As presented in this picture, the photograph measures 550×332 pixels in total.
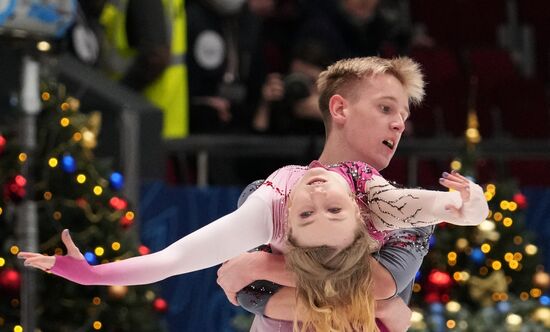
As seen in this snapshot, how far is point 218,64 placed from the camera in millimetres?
7879

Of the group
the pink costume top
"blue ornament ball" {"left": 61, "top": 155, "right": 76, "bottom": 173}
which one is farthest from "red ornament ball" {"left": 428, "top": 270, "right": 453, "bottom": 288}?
the pink costume top

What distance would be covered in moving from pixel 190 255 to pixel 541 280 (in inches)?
168

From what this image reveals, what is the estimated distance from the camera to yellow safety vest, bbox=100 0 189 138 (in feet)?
25.0

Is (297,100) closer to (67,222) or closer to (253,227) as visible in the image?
(67,222)

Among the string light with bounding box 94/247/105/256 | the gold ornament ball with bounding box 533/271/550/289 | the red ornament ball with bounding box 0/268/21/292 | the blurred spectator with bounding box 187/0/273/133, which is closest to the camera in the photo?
the red ornament ball with bounding box 0/268/21/292

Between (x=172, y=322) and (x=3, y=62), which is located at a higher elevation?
(x=3, y=62)

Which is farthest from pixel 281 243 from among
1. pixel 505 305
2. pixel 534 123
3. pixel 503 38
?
pixel 503 38

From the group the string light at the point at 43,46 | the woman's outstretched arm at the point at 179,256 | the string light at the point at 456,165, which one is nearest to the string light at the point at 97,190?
the string light at the point at 43,46

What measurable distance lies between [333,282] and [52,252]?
10.5 ft

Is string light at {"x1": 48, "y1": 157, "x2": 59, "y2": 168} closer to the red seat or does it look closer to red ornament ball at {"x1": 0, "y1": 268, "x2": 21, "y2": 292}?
red ornament ball at {"x1": 0, "y1": 268, "x2": 21, "y2": 292}

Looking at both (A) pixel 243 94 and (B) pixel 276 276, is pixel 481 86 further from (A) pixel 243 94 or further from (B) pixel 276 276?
(B) pixel 276 276

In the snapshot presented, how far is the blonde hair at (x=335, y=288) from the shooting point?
3.44m

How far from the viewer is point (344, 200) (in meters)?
3.47

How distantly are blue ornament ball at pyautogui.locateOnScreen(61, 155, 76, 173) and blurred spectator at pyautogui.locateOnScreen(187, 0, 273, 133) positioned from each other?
1451mm
